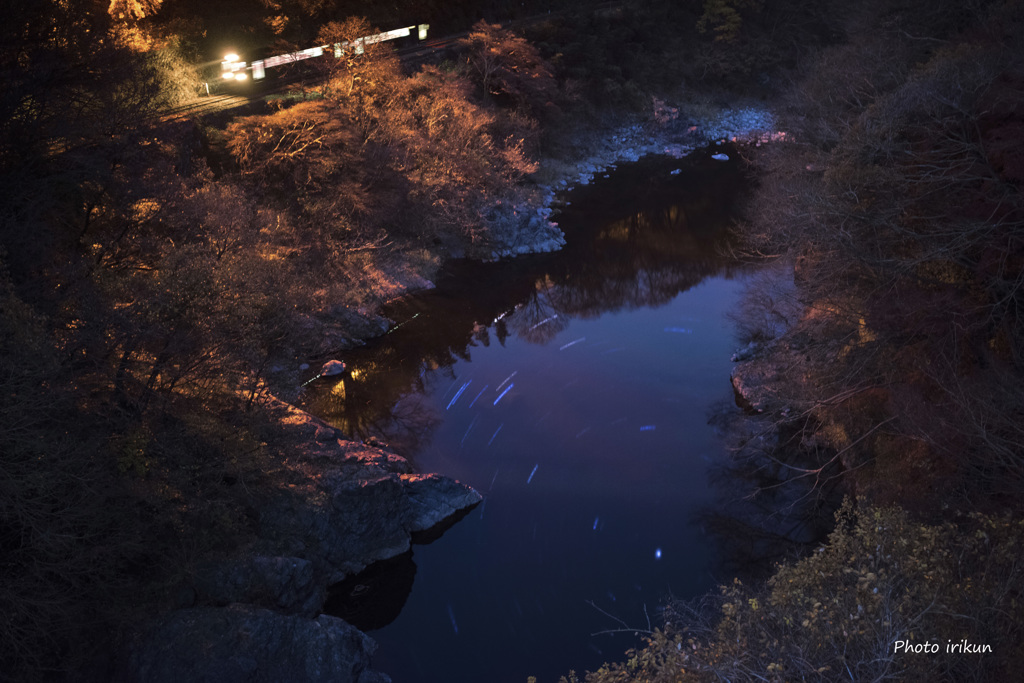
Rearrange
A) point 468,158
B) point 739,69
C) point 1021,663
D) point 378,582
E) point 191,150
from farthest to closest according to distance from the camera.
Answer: point 739,69, point 468,158, point 191,150, point 378,582, point 1021,663

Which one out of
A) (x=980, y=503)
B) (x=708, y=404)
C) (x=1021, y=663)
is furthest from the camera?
(x=708, y=404)

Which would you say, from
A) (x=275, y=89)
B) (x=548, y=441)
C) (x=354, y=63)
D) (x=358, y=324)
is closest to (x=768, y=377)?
(x=548, y=441)

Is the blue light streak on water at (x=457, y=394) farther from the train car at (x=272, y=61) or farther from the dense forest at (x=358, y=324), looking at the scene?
the train car at (x=272, y=61)

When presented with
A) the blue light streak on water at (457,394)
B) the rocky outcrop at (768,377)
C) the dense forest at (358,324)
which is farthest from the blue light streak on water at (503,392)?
the rocky outcrop at (768,377)

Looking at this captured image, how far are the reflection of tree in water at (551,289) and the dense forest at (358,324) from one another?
1.90 meters

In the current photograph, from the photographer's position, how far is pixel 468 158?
102 ft

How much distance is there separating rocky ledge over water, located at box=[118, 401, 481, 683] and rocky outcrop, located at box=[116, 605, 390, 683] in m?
0.02

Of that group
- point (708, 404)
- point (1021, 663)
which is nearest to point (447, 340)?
point (708, 404)

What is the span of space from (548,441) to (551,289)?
11.3 m

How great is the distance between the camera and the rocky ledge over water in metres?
11.2

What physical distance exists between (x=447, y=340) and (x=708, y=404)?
936 centimetres

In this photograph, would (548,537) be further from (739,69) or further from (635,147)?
(739,69)

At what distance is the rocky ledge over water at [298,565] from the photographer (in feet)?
36.7

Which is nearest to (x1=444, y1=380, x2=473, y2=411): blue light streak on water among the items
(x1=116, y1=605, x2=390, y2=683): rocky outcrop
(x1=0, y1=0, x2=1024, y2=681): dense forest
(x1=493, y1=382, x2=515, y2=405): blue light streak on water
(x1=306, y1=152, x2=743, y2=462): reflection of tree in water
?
(x1=306, y1=152, x2=743, y2=462): reflection of tree in water
